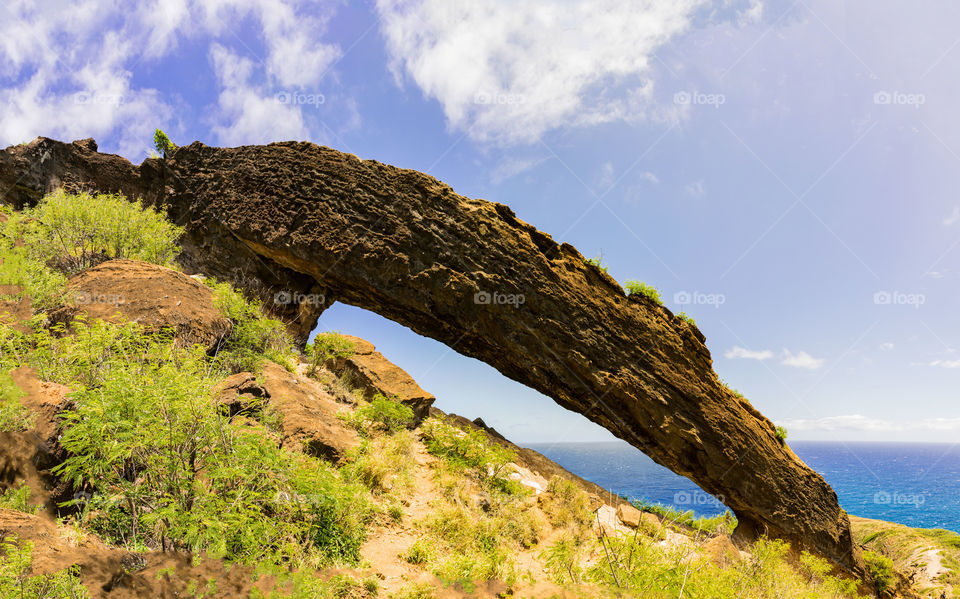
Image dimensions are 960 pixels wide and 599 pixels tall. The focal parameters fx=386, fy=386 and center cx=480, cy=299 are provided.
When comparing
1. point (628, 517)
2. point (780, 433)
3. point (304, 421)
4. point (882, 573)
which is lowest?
point (304, 421)

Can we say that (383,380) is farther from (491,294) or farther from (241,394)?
(241,394)

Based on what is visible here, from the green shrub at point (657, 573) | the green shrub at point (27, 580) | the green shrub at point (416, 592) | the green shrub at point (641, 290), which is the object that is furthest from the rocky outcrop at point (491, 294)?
the green shrub at point (27, 580)

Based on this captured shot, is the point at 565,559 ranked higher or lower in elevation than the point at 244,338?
lower

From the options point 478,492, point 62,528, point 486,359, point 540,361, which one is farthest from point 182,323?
point 540,361

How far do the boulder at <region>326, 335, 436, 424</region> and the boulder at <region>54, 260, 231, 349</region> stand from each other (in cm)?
427

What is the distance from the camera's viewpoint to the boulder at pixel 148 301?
866 cm

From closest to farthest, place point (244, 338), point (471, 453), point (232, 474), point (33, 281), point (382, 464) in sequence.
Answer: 1. point (232, 474)
2. point (382, 464)
3. point (33, 281)
4. point (244, 338)
5. point (471, 453)

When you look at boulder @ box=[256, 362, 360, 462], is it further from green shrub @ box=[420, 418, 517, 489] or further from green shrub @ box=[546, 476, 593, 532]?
green shrub @ box=[546, 476, 593, 532]

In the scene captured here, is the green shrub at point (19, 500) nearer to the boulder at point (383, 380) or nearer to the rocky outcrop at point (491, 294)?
the boulder at point (383, 380)

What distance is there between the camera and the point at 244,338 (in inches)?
416

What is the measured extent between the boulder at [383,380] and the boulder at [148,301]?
4.27m

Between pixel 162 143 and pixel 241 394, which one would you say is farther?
pixel 162 143

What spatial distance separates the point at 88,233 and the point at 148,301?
19.6 ft

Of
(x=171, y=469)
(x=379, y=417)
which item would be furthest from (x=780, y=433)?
(x=171, y=469)
